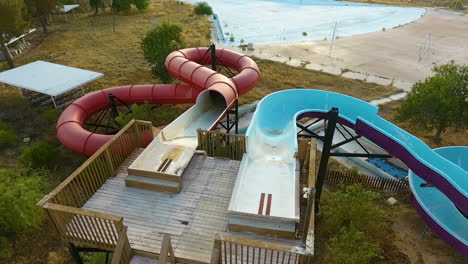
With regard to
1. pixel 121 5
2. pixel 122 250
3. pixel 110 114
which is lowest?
pixel 110 114

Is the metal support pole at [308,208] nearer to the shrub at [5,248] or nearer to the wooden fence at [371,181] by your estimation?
the wooden fence at [371,181]

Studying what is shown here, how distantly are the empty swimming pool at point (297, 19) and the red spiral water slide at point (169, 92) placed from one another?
14723mm

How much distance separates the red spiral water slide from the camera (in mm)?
12531

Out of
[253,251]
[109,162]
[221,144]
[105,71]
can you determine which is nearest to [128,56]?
[105,71]

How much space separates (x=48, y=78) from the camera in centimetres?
1742

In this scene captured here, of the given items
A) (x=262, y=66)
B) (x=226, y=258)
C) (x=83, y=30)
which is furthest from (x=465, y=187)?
(x=83, y=30)

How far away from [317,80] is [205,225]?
1719cm

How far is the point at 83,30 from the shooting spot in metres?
33.2

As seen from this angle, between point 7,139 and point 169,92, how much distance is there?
7863 mm

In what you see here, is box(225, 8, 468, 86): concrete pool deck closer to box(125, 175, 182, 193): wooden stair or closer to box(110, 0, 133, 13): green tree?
box(125, 175, 182, 193): wooden stair

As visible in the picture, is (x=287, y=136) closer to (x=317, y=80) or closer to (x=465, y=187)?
(x=465, y=187)

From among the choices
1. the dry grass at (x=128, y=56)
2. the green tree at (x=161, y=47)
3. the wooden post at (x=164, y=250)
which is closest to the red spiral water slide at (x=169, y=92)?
the dry grass at (x=128, y=56)

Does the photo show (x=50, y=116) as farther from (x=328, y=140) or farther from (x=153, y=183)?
(x=328, y=140)

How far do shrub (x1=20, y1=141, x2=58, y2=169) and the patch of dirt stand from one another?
46.0 feet
